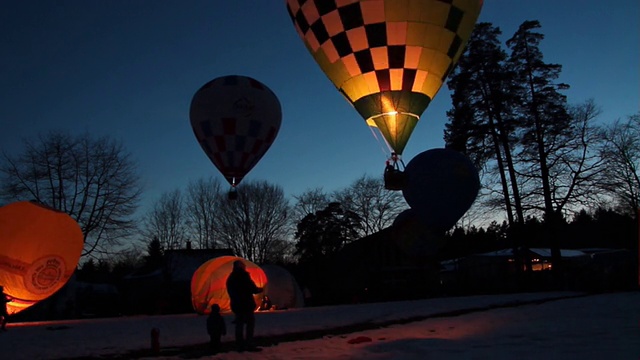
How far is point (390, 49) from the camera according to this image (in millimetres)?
12773

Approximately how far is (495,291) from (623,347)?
19210 millimetres

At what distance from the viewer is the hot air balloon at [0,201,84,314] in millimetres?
12836

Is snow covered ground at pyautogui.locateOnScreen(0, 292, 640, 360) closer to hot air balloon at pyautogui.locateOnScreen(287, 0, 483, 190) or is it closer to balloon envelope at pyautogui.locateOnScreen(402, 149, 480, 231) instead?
hot air balloon at pyautogui.locateOnScreen(287, 0, 483, 190)

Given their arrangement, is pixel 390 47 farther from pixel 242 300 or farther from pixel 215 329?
pixel 215 329

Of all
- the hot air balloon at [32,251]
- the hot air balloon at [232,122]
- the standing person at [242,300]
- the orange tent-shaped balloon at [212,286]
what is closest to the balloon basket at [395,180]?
the standing person at [242,300]

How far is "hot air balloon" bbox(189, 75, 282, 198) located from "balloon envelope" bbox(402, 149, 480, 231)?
225 inches

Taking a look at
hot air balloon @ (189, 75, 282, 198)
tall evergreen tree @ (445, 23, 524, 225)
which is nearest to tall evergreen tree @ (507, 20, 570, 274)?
tall evergreen tree @ (445, 23, 524, 225)

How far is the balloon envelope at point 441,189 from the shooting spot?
65.3ft

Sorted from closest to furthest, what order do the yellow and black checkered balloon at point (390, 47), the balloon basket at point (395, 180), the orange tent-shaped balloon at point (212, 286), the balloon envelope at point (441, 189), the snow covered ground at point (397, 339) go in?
1. the snow covered ground at point (397, 339)
2. the yellow and black checkered balloon at point (390, 47)
3. the balloon basket at point (395, 180)
4. the orange tent-shaped balloon at point (212, 286)
5. the balloon envelope at point (441, 189)

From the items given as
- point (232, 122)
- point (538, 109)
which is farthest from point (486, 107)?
point (232, 122)

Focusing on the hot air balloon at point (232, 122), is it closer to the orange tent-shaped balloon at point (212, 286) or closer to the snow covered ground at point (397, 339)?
the orange tent-shaped balloon at point (212, 286)

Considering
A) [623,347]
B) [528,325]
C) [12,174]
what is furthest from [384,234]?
[623,347]

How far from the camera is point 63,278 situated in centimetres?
1420

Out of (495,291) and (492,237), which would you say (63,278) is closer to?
(495,291)
